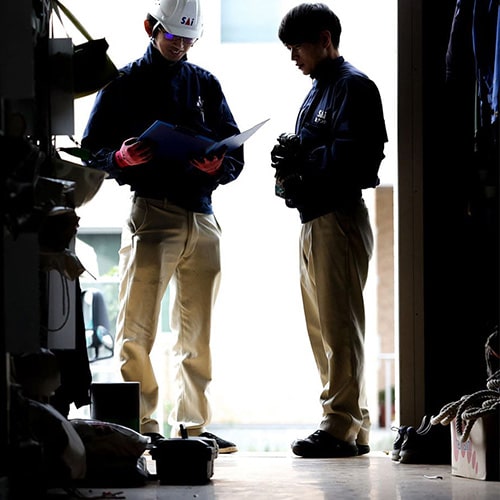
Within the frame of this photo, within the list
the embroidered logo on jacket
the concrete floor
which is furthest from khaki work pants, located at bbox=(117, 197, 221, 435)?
the embroidered logo on jacket

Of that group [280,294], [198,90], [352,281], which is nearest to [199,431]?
[352,281]

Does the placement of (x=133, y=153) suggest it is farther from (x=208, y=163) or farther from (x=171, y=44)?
(x=171, y=44)

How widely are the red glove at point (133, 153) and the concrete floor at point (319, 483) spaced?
1056 mm

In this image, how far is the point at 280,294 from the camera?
627 centimetres

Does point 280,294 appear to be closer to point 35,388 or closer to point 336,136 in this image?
point 336,136

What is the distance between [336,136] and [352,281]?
519 mm

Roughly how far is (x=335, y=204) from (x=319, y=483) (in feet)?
3.57

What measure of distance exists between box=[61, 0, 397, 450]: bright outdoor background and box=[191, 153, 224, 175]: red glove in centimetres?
39

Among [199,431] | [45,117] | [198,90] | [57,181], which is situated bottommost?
[199,431]

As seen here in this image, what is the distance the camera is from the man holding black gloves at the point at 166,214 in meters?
3.55

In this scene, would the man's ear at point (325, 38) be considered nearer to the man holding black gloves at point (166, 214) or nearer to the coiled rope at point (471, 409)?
the man holding black gloves at point (166, 214)

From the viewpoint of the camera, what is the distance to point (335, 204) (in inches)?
137

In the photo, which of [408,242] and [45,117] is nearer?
[45,117]

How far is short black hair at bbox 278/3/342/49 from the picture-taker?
355cm
